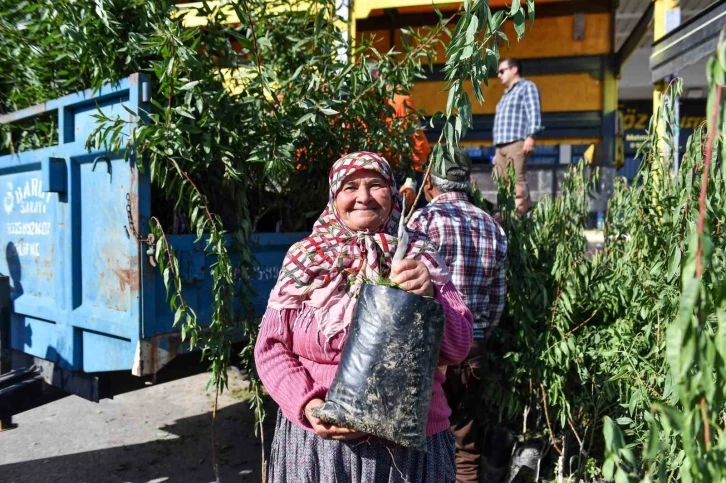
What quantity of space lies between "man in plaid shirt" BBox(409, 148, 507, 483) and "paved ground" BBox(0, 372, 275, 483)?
140cm

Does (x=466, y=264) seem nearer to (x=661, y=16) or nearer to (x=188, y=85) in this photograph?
(x=188, y=85)

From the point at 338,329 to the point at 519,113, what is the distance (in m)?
4.40

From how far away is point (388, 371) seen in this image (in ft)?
5.19

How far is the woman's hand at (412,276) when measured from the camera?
1.64 metres

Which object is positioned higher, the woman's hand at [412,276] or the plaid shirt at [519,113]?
the plaid shirt at [519,113]

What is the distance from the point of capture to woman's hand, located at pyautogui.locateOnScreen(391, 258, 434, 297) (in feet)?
5.39

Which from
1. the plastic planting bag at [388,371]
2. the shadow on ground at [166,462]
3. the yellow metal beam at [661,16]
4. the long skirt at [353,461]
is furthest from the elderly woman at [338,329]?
the yellow metal beam at [661,16]

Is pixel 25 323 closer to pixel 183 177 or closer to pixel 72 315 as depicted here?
pixel 72 315

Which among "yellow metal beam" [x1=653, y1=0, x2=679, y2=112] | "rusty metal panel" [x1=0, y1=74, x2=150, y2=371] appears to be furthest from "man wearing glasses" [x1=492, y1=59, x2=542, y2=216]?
"rusty metal panel" [x1=0, y1=74, x2=150, y2=371]

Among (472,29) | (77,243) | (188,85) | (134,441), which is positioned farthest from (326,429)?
(134,441)

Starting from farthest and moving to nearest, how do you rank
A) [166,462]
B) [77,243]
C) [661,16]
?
[661,16], [166,462], [77,243]

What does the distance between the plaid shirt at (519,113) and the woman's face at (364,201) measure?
157 inches

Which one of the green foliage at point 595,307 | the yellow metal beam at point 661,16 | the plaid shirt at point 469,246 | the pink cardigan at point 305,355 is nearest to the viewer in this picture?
the pink cardigan at point 305,355

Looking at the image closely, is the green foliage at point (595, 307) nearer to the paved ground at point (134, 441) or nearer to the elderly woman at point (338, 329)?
the elderly woman at point (338, 329)
